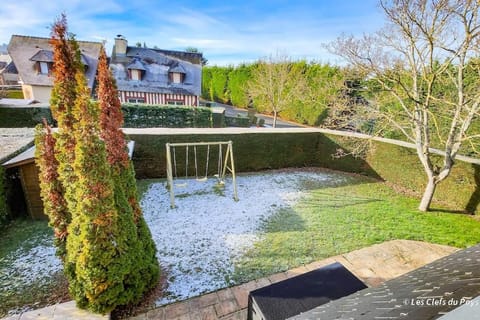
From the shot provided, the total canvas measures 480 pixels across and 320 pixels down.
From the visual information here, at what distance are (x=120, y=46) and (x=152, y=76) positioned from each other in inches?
124

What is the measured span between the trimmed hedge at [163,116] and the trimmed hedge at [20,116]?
2.88 m

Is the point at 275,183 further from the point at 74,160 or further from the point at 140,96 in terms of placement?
the point at 140,96

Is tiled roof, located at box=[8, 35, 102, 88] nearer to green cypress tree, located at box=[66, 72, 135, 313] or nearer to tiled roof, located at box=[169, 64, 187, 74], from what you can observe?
tiled roof, located at box=[169, 64, 187, 74]

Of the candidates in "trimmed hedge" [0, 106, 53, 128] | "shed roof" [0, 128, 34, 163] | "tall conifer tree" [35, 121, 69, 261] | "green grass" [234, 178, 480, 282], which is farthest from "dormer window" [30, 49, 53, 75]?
"green grass" [234, 178, 480, 282]

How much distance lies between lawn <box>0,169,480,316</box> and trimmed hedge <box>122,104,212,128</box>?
5.10m

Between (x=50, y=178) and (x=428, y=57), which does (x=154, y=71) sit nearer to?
(x=50, y=178)

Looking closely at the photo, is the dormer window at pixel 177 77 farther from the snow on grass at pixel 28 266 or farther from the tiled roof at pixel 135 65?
the snow on grass at pixel 28 266

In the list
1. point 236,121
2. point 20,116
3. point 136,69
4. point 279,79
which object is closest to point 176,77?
point 136,69

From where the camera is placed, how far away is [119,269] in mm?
2262

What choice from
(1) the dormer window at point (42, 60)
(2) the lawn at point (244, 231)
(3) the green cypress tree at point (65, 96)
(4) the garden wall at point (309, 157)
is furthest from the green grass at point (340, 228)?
(1) the dormer window at point (42, 60)

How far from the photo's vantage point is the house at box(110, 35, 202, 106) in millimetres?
15492

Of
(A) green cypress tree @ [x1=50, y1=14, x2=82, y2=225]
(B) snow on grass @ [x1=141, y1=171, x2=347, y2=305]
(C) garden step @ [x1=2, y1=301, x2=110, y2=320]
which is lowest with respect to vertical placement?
(B) snow on grass @ [x1=141, y1=171, x2=347, y2=305]

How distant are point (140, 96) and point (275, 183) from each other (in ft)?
43.2

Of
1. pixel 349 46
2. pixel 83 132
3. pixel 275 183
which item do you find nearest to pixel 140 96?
pixel 275 183
